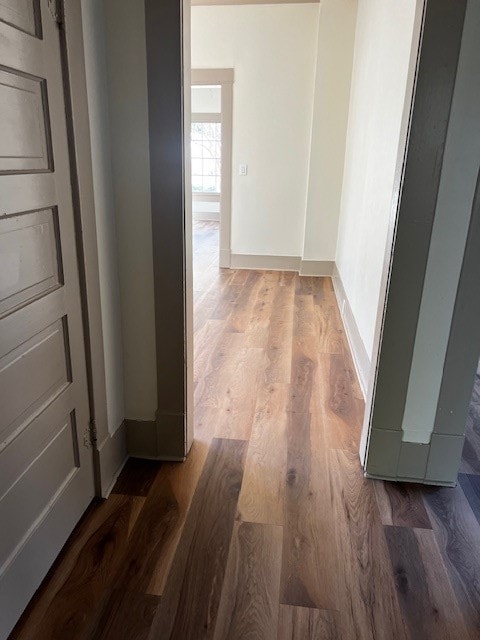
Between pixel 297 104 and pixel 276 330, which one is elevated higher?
pixel 297 104

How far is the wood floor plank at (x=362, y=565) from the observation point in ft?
4.54

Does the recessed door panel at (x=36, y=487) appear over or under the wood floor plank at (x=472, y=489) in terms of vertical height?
over

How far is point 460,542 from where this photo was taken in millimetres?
1700

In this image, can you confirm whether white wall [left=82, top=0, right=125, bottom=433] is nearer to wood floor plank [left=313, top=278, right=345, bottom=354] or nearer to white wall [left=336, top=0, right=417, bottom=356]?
white wall [left=336, top=0, right=417, bottom=356]

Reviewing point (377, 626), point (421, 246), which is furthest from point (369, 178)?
point (377, 626)

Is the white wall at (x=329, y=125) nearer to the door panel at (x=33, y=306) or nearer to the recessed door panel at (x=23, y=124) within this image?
the door panel at (x=33, y=306)

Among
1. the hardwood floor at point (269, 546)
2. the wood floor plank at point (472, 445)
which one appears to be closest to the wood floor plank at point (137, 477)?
the hardwood floor at point (269, 546)

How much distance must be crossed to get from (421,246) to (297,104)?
4.07 meters

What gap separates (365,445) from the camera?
2.04 m

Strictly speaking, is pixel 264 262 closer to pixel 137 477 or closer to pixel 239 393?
pixel 239 393

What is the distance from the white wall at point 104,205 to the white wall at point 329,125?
12.7ft

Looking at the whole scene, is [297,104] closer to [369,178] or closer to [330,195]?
[330,195]

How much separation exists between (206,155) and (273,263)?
18.1ft

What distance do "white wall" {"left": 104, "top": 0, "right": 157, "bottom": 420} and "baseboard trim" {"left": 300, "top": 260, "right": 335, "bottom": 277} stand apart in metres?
3.83
